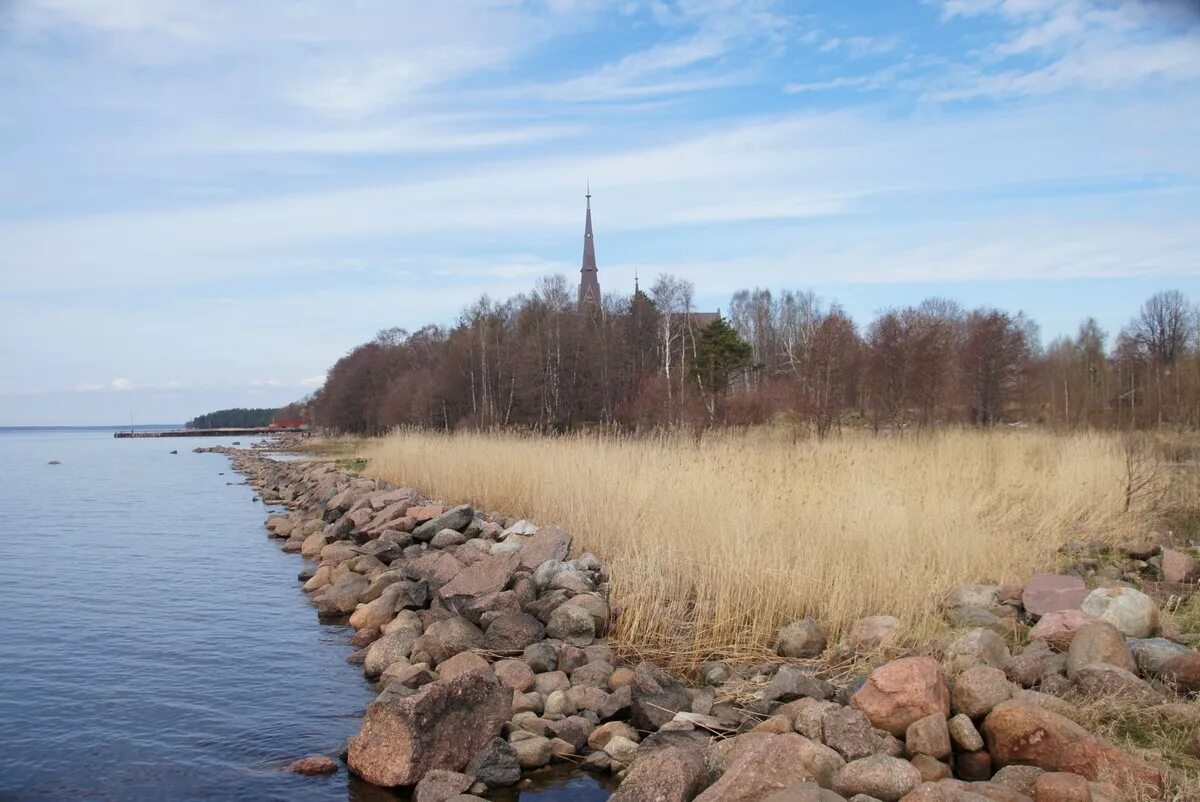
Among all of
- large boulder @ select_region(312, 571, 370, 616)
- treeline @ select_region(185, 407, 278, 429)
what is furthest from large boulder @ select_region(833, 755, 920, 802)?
treeline @ select_region(185, 407, 278, 429)

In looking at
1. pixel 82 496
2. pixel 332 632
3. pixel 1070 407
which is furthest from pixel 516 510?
pixel 82 496

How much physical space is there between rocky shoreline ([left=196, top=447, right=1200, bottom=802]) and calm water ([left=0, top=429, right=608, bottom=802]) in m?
0.38

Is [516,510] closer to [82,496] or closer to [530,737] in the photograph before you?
[530,737]

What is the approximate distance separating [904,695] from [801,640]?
142 centimetres

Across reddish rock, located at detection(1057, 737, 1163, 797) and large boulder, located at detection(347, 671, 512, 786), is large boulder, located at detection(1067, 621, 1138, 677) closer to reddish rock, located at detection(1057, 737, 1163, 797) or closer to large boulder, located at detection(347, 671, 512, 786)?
reddish rock, located at detection(1057, 737, 1163, 797)

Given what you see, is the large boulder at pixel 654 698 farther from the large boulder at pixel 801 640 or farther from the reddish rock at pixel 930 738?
the reddish rock at pixel 930 738

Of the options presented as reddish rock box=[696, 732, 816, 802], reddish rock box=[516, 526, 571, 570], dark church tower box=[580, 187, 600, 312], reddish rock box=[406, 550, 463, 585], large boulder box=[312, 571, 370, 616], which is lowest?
large boulder box=[312, 571, 370, 616]

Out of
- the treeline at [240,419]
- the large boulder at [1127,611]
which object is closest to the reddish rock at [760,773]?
the large boulder at [1127,611]

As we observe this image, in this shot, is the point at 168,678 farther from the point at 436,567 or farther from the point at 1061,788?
the point at 1061,788

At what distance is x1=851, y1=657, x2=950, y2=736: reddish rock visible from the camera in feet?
15.6

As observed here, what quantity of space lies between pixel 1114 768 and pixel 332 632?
696cm

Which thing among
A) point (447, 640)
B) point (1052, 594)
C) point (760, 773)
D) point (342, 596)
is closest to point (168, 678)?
point (447, 640)

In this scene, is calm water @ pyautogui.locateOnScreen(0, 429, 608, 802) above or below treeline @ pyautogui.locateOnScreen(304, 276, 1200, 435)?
below

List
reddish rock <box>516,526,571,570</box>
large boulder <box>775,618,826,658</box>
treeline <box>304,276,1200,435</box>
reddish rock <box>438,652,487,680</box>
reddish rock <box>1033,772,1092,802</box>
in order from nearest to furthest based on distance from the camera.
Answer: reddish rock <box>1033,772,1092,802</box>
large boulder <box>775,618,826,658</box>
reddish rock <box>438,652,487,680</box>
reddish rock <box>516,526,571,570</box>
treeline <box>304,276,1200,435</box>
